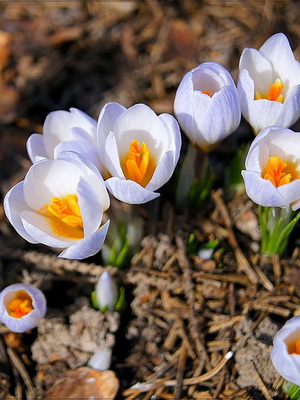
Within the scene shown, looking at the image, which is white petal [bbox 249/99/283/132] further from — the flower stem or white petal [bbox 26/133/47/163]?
white petal [bbox 26/133/47/163]

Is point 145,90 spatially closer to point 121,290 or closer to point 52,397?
point 121,290

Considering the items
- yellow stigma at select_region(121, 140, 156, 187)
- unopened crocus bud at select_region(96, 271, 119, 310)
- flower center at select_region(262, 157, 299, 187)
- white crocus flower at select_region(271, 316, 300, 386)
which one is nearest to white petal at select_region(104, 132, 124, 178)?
yellow stigma at select_region(121, 140, 156, 187)

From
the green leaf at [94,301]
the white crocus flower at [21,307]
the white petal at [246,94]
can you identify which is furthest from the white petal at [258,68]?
the white crocus flower at [21,307]

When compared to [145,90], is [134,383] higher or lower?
lower

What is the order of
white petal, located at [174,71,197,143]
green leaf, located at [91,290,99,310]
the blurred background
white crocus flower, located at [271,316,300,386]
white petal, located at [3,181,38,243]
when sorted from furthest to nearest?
the blurred background < green leaf, located at [91,290,99,310] < white petal, located at [174,71,197,143] < white petal, located at [3,181,38,243] < white crocus flower, located at [271,316,300,386]

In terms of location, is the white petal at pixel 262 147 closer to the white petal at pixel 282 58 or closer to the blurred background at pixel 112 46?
the white petal at pixel 282 58

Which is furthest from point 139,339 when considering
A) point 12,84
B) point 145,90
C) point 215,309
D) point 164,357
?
point 12,84
